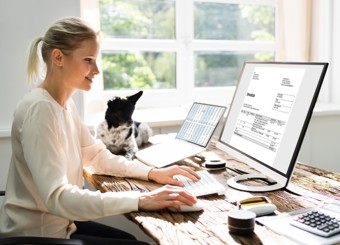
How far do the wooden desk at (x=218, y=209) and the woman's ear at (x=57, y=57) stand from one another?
0.48 meters

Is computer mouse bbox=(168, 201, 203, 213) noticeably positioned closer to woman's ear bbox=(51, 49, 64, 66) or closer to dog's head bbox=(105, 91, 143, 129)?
woman's ear bbox=(51, 49, 64, 66)

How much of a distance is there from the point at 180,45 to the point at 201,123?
123 centimetres

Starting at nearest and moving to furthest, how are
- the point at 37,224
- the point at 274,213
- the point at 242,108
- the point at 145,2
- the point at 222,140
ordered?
1. the point at 274,213
2. the point at 37,224
3. the point at 242,108
4. the point at 222,140
5. the point at 145,2

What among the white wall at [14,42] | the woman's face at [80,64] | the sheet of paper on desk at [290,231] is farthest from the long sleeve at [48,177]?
the white wall at [14,42]

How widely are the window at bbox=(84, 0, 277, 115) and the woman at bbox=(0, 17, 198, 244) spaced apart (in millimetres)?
1358

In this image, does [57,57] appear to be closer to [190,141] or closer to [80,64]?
[80,64]

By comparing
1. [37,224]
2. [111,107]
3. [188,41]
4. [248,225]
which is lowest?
[37,224]

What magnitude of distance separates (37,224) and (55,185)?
245 millimetres

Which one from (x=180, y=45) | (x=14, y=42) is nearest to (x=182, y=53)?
(x=180, y=45)

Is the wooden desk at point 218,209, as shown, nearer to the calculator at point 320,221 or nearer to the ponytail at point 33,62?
the calculator at point 320,221

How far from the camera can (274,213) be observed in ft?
3.72

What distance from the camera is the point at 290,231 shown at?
0.99 meters

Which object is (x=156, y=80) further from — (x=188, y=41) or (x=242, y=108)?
(x=242, y=108)

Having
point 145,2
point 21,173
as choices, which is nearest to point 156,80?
point 145,2
